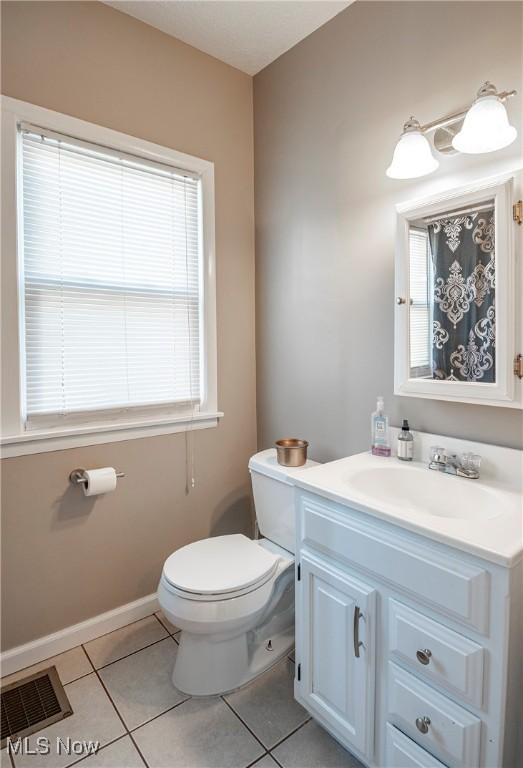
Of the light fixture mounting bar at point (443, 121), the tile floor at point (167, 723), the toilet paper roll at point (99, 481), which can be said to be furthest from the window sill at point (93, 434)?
the light fixture mounting bar at point (443, 121)

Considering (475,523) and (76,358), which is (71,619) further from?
(475,523)

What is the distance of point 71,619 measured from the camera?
182 centimetres

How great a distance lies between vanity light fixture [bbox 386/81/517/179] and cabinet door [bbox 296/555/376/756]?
1.34m

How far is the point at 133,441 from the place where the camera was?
Result: 1.95 metres

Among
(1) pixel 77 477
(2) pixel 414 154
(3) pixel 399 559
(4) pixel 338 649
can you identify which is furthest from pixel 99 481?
(2) pixel 414 154

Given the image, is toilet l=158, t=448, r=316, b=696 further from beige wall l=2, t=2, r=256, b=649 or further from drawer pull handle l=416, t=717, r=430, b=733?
drawer pull handle l=416, t=717, r=430, b=733

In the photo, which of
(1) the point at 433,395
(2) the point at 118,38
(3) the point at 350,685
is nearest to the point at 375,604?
(3) the point at 350,685

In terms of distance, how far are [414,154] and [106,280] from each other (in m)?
1.30

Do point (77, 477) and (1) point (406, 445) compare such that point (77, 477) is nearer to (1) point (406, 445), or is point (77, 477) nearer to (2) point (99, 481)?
(2) point (99, 481)

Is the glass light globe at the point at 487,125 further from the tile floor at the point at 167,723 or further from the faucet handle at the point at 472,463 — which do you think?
the tile floor at the point at 167,723

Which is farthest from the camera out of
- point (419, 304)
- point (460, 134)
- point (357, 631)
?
point (419, 304)

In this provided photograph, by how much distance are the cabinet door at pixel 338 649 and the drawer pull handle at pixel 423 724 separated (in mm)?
141

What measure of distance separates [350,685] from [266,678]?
561 mm

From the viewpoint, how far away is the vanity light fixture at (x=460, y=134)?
1229mm
